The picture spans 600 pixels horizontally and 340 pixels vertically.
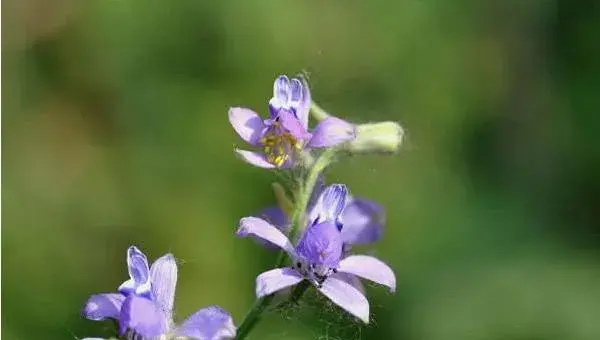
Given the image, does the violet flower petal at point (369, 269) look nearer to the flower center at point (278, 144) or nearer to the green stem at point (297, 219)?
the green stem at point (297, 219)

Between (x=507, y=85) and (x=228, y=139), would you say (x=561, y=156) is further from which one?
(x=228, y=139)

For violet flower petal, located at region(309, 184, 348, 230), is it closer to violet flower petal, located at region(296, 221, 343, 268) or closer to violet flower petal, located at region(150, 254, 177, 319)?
violet flower petal, located at region(296, 221, 343, 268)

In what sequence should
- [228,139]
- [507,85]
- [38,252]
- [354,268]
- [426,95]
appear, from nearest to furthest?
[354,268]
[38,252]
[228,139]
[426,95]
[507,85]

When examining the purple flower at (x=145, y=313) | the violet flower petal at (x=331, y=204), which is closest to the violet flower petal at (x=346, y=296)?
the violet flower petal at (x=331, y=204)

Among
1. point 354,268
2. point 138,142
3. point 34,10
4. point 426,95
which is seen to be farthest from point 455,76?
point 354,268

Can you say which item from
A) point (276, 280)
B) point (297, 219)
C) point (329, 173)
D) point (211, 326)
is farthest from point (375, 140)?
point (329, 173)

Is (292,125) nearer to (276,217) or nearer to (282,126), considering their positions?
(282,126)
